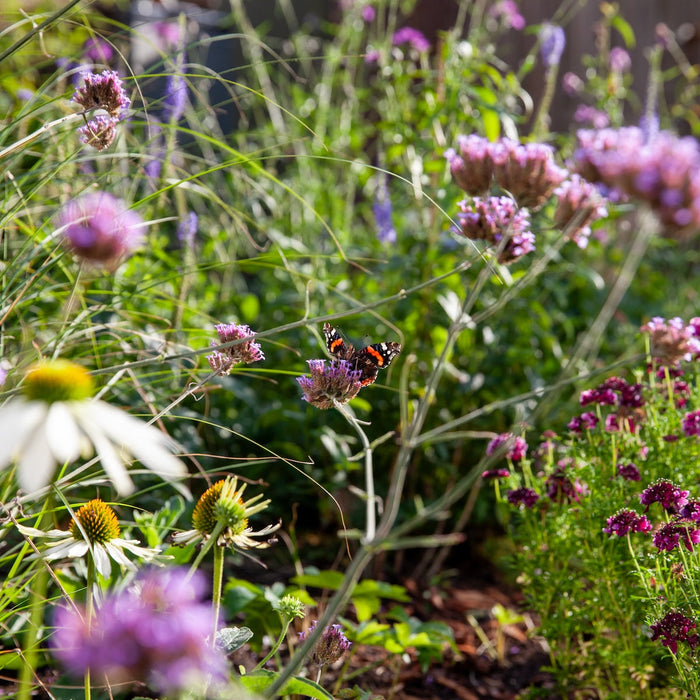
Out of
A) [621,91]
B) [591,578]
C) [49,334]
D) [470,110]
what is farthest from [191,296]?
[621,91]

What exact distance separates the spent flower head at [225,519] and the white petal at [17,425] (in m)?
0.42

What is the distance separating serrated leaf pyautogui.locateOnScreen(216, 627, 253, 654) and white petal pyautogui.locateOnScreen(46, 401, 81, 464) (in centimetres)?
55

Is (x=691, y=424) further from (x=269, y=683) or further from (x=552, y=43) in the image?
(x=552, y=43)

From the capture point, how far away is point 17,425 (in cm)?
58

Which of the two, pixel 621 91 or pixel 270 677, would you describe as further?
pixel 621 91

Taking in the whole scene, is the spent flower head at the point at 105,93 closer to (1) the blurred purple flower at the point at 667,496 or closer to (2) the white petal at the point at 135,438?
(2) the white petal at the point at 135,438

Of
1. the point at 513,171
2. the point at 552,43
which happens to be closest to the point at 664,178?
the point at 513,171

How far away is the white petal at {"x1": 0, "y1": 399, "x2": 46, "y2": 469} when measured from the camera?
550 mm

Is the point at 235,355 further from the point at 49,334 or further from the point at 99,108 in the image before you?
the point at 49,334

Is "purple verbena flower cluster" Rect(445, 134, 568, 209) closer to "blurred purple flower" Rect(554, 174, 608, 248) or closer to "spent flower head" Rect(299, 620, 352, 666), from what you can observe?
"blurred purple flower" Rect(554, 174, 608, 248)

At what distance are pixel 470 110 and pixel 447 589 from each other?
→ 1.43 m

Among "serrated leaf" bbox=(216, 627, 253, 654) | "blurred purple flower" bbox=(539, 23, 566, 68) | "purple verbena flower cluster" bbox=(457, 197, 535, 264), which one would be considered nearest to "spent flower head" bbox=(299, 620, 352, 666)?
"serrated leaf" bbox=(216, 627, 253, 654)

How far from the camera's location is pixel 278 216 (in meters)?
2.83

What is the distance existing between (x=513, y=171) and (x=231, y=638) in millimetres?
781
